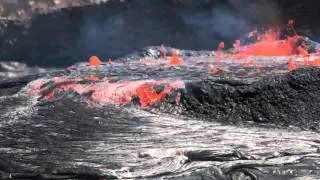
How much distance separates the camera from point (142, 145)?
21.2 ft

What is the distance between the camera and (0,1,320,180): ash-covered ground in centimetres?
592

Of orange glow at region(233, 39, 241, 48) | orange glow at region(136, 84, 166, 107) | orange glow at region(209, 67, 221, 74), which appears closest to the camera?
orange glow at region(136, 84, 166, 107)

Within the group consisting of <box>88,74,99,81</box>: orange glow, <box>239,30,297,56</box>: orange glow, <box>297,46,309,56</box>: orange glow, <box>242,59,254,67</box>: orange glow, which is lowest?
<box>88,74,99,81</box>: orange glow

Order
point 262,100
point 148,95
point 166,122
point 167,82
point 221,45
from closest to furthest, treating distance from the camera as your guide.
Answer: point 166,122, point 262,100, point 148,95, point 167,82, point 221,45

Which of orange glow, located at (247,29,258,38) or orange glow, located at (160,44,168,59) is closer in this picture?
orange glow, located at (160,44,168,59)

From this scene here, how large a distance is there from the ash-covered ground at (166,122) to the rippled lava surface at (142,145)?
1 centimetres

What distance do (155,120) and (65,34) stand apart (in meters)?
10.8

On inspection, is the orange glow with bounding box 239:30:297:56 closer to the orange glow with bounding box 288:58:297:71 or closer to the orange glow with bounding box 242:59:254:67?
the orange glow with bounding box 242:59:254:67

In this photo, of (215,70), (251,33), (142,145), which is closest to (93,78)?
(215,70)

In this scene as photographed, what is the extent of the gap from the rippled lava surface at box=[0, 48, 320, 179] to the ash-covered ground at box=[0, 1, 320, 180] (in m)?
0.01

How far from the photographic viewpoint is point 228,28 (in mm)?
16344

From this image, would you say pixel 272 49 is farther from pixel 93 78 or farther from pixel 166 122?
pixel 166 122

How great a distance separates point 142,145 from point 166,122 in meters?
0.87

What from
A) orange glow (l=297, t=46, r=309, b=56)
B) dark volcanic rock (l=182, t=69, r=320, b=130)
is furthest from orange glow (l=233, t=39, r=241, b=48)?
dark volcanic rock (l=182, t=69, r=320, b=130)
